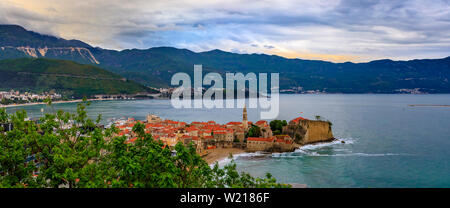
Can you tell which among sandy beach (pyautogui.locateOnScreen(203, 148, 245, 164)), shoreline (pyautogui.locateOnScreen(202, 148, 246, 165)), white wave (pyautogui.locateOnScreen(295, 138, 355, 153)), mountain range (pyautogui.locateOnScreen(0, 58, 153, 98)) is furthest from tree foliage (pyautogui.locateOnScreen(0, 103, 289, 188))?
mountain range (pyautogui.locateOnScreen(0, 58, 153, 98))

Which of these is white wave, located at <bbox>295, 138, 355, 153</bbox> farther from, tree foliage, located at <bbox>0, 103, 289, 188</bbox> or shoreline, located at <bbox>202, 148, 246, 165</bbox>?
tree foliage, located at <bbox>0, 103, 289, 188</bbox>

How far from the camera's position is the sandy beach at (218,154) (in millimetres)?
28266

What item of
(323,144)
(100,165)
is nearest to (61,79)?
(323,144)

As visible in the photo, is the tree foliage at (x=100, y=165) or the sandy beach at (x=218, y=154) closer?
the tree foliage at (x=100, y=165)

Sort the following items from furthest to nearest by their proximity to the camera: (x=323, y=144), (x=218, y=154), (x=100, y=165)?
(x=323, y=144)
(x=218, y=154)
(x=100, y=165)

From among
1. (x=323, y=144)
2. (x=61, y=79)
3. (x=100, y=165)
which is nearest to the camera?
(x=100, y=165)

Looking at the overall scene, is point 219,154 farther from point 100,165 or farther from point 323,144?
point 100,165

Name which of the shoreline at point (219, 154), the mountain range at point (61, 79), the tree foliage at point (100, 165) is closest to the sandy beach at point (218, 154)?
the shoreline at point (219, 154)

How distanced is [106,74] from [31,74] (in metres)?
30.8

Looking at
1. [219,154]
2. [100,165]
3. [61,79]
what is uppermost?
[61,79]

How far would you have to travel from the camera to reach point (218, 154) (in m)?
30.2

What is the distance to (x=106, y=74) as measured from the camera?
150 meters

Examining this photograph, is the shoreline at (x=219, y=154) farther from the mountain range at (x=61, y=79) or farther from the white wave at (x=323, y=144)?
the mountain range at (x=61, y=79)
